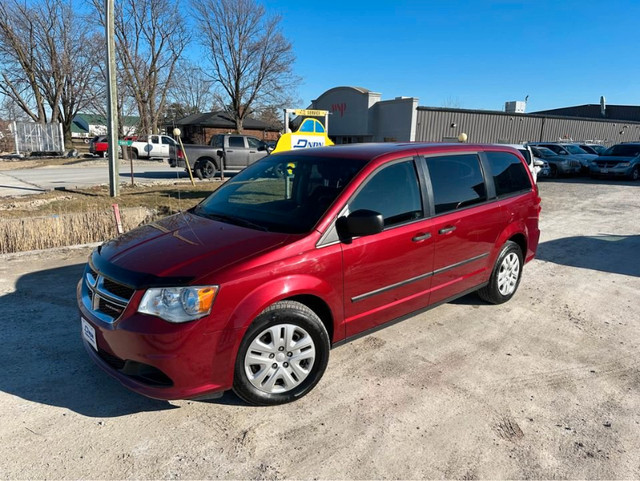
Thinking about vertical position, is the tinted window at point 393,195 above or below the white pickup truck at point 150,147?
below

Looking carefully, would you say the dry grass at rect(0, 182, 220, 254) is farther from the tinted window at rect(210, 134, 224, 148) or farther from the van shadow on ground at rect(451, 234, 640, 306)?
the tinted window at rect(210, 134, 224, 148)

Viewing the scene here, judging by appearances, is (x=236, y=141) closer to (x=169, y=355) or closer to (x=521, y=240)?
(x=521, y=240)

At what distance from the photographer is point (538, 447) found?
255 centimetres

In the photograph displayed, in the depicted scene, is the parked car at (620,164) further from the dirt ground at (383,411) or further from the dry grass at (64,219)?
the dry grass at (64,219)

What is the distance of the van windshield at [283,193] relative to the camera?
10.4 feet

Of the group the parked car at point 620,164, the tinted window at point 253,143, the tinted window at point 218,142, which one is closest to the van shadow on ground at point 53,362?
the tinted window at point 218,142

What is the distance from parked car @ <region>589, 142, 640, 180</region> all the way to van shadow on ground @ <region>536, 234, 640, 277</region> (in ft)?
40.0

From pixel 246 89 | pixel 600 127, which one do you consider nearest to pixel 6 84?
pixel 246 89

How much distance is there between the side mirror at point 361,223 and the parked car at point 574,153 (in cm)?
2020

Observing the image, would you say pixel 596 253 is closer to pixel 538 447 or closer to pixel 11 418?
pixel 538 447

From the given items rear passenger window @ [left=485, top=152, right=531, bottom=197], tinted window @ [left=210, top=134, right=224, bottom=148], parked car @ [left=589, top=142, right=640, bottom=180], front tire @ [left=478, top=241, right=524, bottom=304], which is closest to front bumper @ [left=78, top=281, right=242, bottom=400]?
front tire @ [left=478, top=241, right=524, bottom=304]

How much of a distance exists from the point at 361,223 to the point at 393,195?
2.28 ft

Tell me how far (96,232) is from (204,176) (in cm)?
1058

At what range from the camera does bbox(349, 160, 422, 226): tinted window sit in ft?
10.8
